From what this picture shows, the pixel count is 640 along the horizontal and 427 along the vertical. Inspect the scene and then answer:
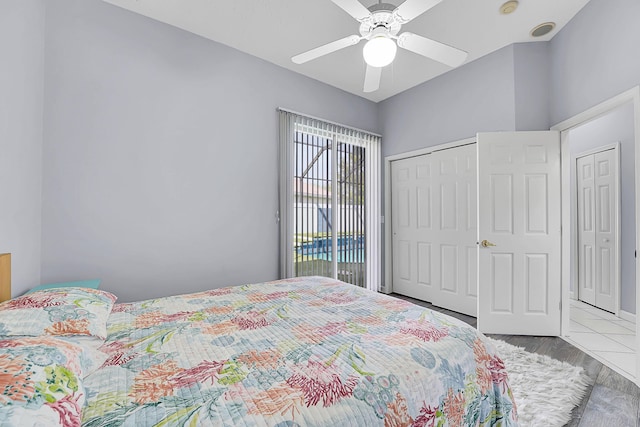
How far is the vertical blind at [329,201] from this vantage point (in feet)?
10.5

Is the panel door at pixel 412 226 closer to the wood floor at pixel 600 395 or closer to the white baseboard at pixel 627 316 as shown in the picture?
the wood floor at pixel 600 395

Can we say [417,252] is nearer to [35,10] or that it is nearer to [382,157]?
[382,157]

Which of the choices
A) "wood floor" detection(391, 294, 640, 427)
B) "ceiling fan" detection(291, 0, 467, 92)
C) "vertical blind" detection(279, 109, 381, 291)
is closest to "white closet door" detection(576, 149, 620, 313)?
"wood floor" detection(391, 294, 640, 427)

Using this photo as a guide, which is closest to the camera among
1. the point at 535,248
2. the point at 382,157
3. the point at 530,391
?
the point at 530,391

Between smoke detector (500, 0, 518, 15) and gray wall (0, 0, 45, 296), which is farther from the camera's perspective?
smoke detector (500, 0, 518, 15)

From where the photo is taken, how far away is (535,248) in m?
2.81

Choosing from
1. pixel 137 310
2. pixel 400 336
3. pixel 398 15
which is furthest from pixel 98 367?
pixel 398 15

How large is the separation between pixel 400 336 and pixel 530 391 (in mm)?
1374

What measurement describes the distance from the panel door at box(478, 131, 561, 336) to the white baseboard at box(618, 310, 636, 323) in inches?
43.8

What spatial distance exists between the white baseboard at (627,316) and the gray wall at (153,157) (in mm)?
3881

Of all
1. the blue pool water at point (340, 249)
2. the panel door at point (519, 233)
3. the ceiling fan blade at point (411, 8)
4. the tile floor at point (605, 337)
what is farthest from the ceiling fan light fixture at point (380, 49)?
the tile floor at point (605, 337)

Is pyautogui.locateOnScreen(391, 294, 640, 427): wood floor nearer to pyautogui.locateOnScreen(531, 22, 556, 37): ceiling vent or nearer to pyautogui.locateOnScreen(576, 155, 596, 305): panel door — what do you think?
pyautogui.locateOnScreen(576, 155, 596, 305): panel door

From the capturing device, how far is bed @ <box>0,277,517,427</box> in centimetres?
73

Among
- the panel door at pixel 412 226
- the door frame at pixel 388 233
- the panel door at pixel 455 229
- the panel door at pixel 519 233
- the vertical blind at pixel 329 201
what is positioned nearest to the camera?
the panel door at pixel 519 233
